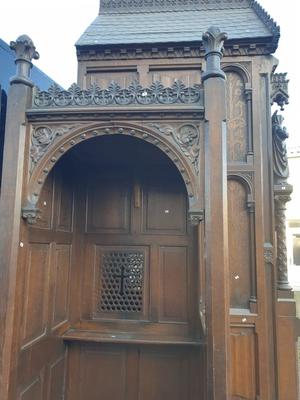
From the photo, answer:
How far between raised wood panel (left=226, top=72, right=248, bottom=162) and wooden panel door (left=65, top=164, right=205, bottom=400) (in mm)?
539

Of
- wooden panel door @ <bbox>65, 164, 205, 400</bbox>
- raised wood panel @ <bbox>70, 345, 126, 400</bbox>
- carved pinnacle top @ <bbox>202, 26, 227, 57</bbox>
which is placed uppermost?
carved pinnacle top @ <bbox>202, 26, 227, 57</bbox>

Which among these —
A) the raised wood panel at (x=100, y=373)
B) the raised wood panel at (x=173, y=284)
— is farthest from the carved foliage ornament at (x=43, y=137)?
the raised wood panel at (x=100, y=373)

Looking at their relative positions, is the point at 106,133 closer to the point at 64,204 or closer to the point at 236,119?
the point at 64,204

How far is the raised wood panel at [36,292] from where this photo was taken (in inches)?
72.6

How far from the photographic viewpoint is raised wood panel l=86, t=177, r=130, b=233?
2633 millimetres

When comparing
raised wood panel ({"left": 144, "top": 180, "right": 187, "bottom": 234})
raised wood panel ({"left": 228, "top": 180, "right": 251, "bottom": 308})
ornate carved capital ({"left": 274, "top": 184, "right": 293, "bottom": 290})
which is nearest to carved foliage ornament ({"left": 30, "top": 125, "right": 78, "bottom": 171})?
raised wood panel ({"left": 144, "top": 180, "right": 187, "bottom": 234})

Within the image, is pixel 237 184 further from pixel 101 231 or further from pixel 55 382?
pixel 55 382

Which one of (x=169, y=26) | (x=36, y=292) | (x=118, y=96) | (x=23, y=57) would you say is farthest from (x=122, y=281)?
(x=169, y=26)

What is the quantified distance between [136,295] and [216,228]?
1.32m

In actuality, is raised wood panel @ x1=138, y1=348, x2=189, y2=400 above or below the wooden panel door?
below

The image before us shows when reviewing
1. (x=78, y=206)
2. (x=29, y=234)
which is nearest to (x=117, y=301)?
(x=78, y=206)

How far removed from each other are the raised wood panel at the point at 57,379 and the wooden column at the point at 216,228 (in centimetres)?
136

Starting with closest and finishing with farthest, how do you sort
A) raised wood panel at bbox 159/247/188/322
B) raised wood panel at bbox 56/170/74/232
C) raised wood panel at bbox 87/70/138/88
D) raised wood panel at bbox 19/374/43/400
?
raised wood panel at bbox 19/374/43/400 → raised wood panel at bbox 56/170/74/232 → raised wood panel at bbox 159/247/188/322 → raised wood panel at bbox 87/70/138/88

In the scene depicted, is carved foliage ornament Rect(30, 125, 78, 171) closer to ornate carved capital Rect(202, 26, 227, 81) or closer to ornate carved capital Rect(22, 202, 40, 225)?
ornate carved capital Rect(22, 202, 40, 225)
